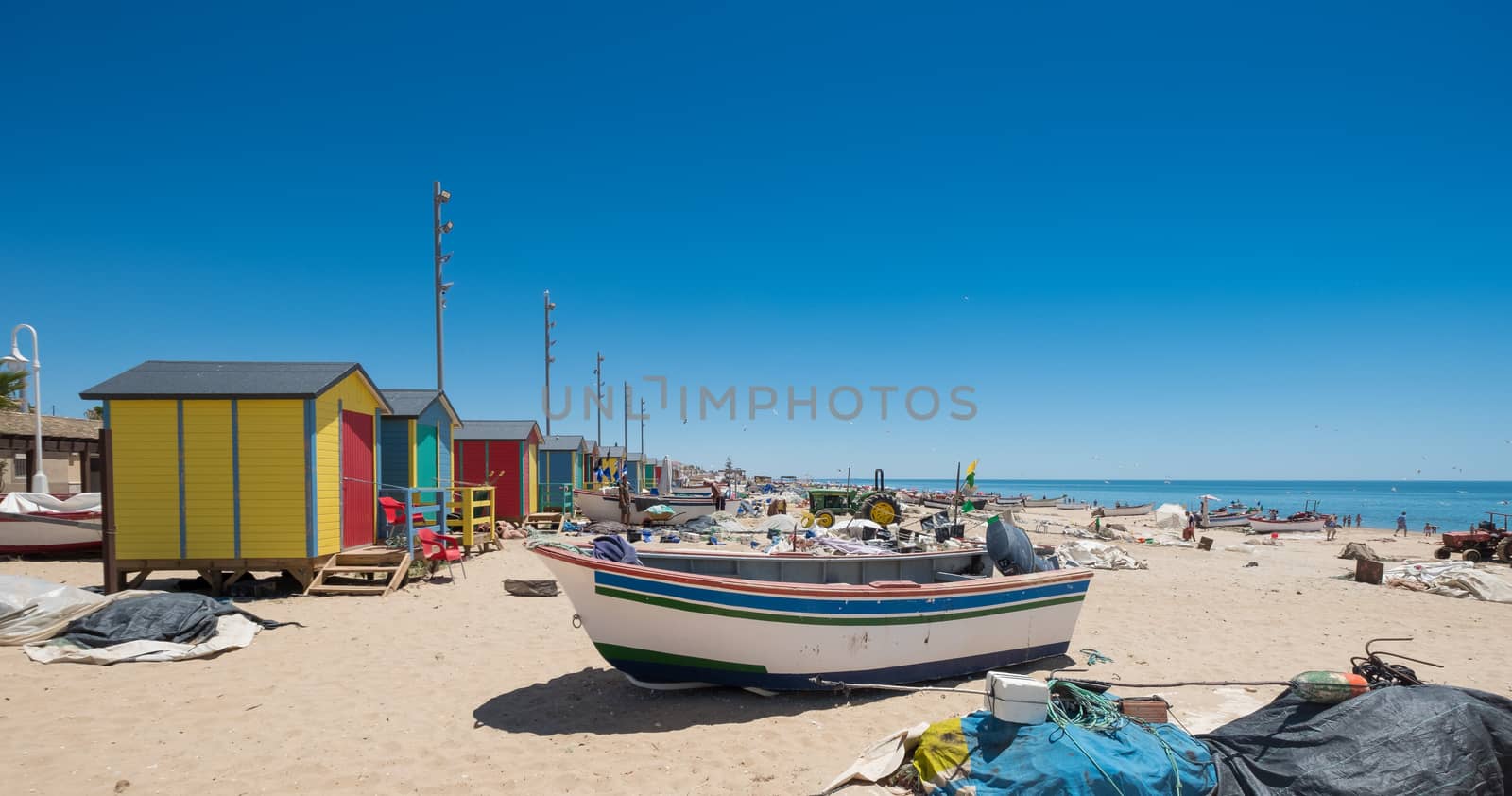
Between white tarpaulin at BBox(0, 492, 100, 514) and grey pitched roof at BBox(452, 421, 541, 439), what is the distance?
876cm

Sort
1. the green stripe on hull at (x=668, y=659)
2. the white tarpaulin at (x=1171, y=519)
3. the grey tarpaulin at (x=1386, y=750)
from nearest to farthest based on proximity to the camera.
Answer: the grey tarpaulin at (x=1386, y=750), the green stripe on hull at (x=668, y=659), the white tarpaulin at (x=1171, y=519)

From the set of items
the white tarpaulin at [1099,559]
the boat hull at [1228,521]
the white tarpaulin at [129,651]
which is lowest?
the boat hull at [1228,521]

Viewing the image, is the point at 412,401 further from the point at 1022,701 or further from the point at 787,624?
the point at 1022,701

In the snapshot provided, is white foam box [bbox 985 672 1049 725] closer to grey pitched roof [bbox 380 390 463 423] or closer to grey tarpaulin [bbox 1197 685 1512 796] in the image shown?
grey tarpaulin [bbox 1197 685 1512 796]

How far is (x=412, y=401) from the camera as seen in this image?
688 inches

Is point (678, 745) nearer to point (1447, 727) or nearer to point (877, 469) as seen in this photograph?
point (1447, 727)

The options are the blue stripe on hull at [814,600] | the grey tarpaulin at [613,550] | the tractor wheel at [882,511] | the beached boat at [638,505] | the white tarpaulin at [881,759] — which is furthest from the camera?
the beached boat at [638,505]

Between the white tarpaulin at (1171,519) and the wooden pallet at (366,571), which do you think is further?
the white tarpaulin at (1171,519)

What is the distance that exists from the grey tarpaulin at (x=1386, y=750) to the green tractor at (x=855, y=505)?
64.6 feet

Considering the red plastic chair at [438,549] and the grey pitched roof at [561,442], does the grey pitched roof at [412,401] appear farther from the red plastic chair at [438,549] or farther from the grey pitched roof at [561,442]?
the grey pitched roof at [561,442]

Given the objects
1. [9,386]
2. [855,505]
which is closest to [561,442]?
[855,505]

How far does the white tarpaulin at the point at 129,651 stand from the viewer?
8.00 metres

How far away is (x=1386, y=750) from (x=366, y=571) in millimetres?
14157

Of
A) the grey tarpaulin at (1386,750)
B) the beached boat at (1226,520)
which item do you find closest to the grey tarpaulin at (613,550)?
the grey tarpaulin at (1386,750)
